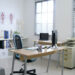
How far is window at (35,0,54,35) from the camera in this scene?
235 inches

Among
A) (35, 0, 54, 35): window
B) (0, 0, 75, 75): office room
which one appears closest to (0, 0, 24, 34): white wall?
(0, 0, 75, 75): office room

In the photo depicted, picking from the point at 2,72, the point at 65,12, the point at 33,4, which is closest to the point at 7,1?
the point at 33,4

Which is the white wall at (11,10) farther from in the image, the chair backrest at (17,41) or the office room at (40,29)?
the chair backrest at (17,41)

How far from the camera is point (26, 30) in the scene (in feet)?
22.8

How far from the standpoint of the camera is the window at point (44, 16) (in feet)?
19.6

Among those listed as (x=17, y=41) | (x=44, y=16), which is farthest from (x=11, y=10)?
(x=17, y=41)

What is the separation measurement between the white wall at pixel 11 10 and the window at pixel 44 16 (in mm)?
916

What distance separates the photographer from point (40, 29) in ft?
21.0

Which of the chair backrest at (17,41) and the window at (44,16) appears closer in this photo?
the chair backrest at (17,41)

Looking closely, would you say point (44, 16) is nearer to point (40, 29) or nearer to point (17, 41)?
point (40, 29)

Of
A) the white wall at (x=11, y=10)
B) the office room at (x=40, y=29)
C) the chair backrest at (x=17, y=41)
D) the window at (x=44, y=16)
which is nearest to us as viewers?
the chair backrest at (x=17, y=41)

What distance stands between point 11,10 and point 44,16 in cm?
153

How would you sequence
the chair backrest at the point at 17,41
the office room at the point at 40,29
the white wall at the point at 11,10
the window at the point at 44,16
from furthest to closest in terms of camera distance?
the white wall at the point at 11,10
the window at the point at 44,16
the office room at the point at 40,29
the chair backrest at the point at 17,41

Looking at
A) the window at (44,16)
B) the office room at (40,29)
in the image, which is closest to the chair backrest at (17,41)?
the office room at (40,29)
